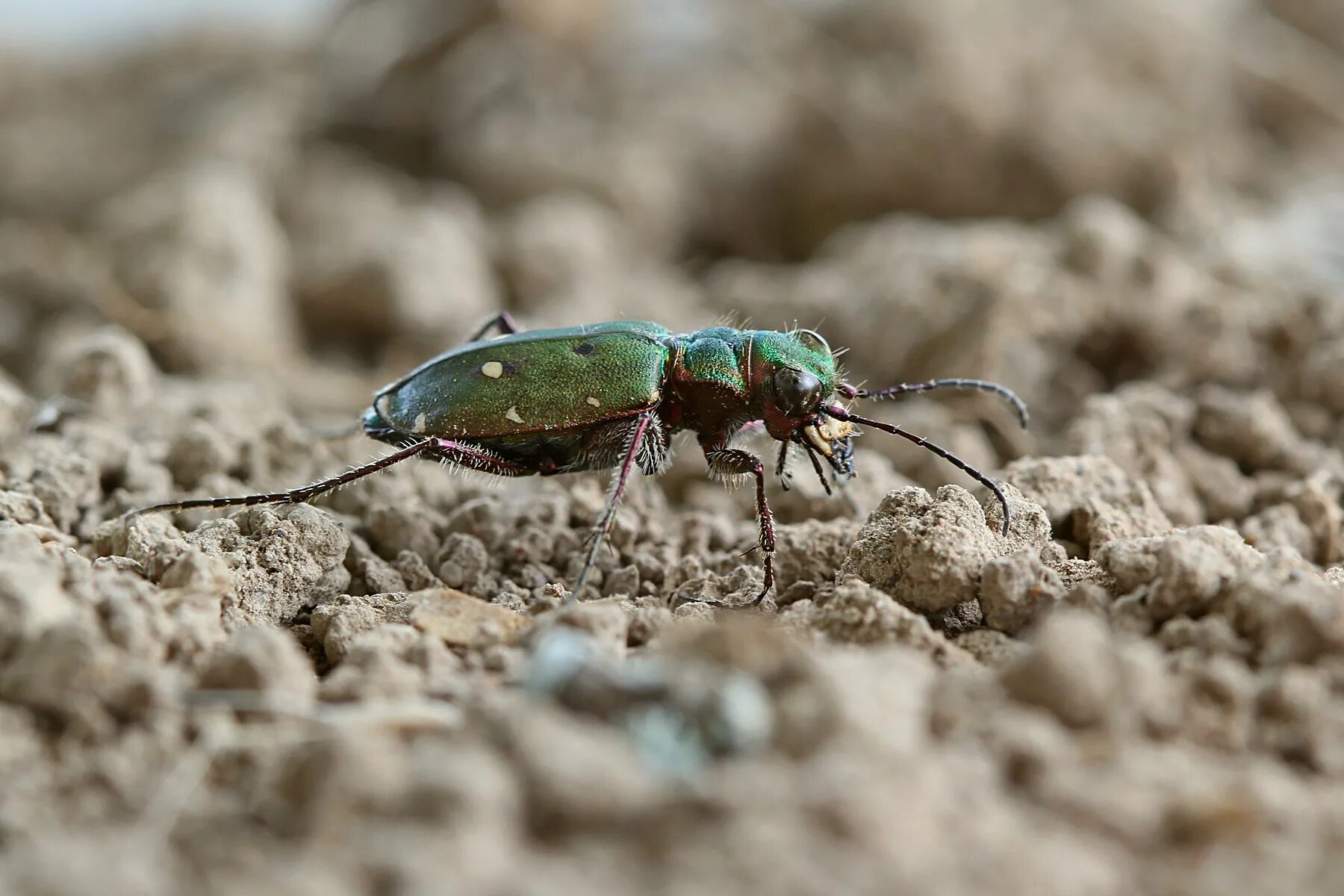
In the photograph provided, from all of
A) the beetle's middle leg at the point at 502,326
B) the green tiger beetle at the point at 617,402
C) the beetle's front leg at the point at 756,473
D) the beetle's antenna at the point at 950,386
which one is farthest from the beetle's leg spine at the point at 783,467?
the beetle's middle leg at the point at 502,326

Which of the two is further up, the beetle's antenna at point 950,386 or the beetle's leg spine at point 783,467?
the beetle's antenna at point 950,386

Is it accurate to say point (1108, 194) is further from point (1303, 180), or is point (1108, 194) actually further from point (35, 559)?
point (35, 559)

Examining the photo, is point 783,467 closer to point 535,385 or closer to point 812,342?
point 812,342

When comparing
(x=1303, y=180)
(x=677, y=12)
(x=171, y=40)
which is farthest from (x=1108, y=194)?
(x=171, y=40)

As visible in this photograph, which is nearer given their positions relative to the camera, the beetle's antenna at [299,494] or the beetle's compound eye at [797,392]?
the beetle's antenna at [299,494]

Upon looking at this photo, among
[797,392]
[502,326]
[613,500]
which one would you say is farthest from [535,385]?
[797,392]

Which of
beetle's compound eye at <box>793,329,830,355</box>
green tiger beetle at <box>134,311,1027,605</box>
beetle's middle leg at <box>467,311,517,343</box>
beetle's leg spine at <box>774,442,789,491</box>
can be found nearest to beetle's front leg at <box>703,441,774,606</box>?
green tiger beetle at <box>134,311,1027,605</box>

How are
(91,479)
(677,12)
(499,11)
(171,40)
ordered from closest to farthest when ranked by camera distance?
1. (91,479)
2. (499,11)
3. (677,12)
4. (171,40)

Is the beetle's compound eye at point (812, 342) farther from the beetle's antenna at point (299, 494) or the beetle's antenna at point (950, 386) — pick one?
Answer: the beetle's antenna at point (299, 494)
